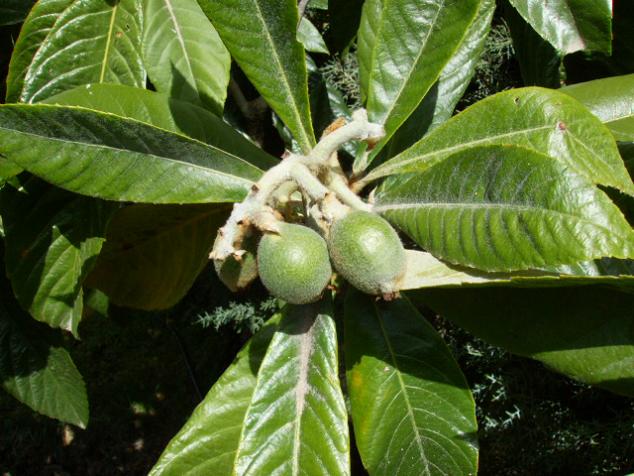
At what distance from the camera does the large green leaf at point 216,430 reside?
145 cm

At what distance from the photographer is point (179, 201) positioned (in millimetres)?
1247

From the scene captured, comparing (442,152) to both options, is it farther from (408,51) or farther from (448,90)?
(448,90)

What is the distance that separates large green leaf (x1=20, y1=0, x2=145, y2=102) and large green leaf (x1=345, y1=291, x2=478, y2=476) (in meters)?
0.80

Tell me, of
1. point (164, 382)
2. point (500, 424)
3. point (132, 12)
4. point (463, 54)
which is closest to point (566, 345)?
point (463, 54)

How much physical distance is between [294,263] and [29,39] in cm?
91

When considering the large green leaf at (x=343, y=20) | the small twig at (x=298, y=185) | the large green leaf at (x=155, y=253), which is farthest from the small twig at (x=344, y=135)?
the large green leaf at (x=343, y=20)

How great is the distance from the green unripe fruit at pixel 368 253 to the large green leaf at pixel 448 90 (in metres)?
0.50

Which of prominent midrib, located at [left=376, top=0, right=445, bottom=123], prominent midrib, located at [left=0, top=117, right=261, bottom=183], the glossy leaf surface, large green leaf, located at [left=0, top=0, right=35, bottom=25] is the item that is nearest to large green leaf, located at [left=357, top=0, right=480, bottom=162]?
prominent midrib, located at [left=376, top=0, right=445, bottom=123]

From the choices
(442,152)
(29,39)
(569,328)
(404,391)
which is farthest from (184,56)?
(569,328)

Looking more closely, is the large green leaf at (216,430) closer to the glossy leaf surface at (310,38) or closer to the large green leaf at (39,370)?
the large green leaf at (39,370)

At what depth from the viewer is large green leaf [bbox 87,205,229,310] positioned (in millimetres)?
1725

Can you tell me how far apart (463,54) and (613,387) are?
80 cm

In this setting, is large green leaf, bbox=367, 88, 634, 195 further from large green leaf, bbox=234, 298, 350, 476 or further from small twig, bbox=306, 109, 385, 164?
large green leaf, bbox=234, 298, 350, 476

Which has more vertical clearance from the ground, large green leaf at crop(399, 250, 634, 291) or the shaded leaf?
the shaded leaf
